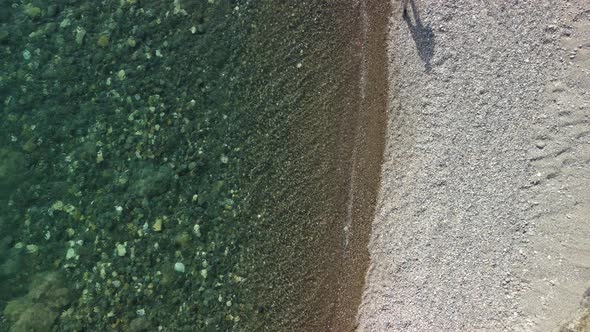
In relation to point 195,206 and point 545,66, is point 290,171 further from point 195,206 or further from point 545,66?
point 545,66

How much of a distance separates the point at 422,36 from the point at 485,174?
2.23 metres

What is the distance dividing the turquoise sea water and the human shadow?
1.15 meters

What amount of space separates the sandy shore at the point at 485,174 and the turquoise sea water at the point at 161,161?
43.8 inches

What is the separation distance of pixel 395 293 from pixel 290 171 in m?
2.35

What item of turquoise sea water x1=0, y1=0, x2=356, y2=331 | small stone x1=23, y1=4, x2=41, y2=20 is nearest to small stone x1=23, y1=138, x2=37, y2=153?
turquoise sea water x1=0, y1=0, x2=356, y2=331

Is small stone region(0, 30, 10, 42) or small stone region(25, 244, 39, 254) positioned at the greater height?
small stone region(0, 30, 10, 42)

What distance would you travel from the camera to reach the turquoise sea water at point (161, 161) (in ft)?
23.8

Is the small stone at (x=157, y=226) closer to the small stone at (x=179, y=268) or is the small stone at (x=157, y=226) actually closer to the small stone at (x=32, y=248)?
the small stone at (x=179, y=268)

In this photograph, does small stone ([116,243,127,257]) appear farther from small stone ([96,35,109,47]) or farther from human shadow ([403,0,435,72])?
human shadow ([403,0,435,72])

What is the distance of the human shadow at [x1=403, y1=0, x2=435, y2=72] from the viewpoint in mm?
7328

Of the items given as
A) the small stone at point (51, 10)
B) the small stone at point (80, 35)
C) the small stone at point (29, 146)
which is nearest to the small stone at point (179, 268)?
the small stone at point (29, 146)

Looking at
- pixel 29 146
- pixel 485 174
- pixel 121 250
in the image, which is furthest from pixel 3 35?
pixel 485 174

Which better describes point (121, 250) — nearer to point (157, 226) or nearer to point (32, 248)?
point (157, 226)

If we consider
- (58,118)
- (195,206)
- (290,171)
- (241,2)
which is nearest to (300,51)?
(241,2)
